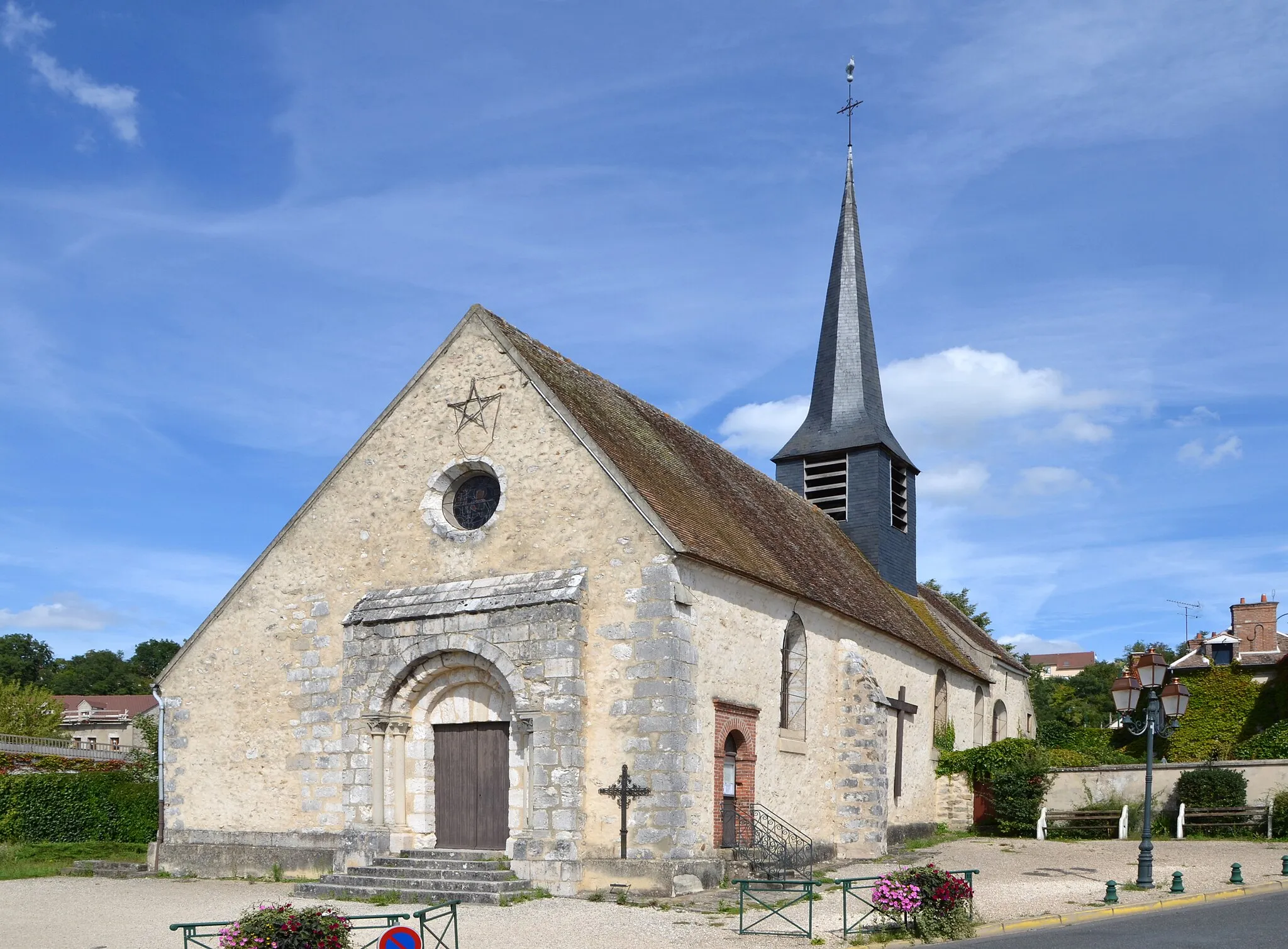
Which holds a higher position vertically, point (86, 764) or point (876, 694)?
point (876, 694)

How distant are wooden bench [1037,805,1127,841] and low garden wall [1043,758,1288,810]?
43cm

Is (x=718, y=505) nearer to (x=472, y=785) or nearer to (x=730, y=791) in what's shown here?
(x=730, y=791)

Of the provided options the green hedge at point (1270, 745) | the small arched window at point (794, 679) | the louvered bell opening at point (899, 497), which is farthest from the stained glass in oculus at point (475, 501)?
the green hedge at point (1270, 745)

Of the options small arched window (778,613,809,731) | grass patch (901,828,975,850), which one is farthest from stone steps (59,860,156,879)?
grass patch (901,828,975,850)

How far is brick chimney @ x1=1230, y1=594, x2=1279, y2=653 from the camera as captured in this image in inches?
1208

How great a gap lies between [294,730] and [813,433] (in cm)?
1348

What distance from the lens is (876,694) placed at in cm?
1933

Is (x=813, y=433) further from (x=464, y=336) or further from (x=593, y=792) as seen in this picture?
(x=593, y=792)

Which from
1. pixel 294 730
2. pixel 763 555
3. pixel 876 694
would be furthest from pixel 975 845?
pixel 294 730

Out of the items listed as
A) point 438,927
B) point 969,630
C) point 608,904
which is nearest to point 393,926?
point 438,927

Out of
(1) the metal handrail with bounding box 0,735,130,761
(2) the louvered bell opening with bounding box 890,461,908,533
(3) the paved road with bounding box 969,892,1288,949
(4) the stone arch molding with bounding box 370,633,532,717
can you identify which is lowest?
(1) the metal handrail with bounding box 0,735,130,761

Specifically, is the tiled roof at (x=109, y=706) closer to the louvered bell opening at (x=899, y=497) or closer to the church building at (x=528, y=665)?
the louvered bell opening at (x=899, y=497)

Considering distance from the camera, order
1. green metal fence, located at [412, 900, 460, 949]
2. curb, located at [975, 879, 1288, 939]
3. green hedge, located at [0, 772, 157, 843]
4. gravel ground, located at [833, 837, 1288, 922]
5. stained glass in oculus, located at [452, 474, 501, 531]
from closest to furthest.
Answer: green metal fence, located at [412, 900, 460, 949], curb, located at [975, 879, 1288, 939], gravel ground, located at [833, 837, 1288, 922], stained glass in oculus, located at [452, 474, 501, 531], green hedge, located at [0, 772, 157, 843]

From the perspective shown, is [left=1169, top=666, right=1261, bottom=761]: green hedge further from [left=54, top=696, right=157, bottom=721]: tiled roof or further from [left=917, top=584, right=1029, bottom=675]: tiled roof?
[left=54, top=696, right=157, bottom=721]: tiled roof
